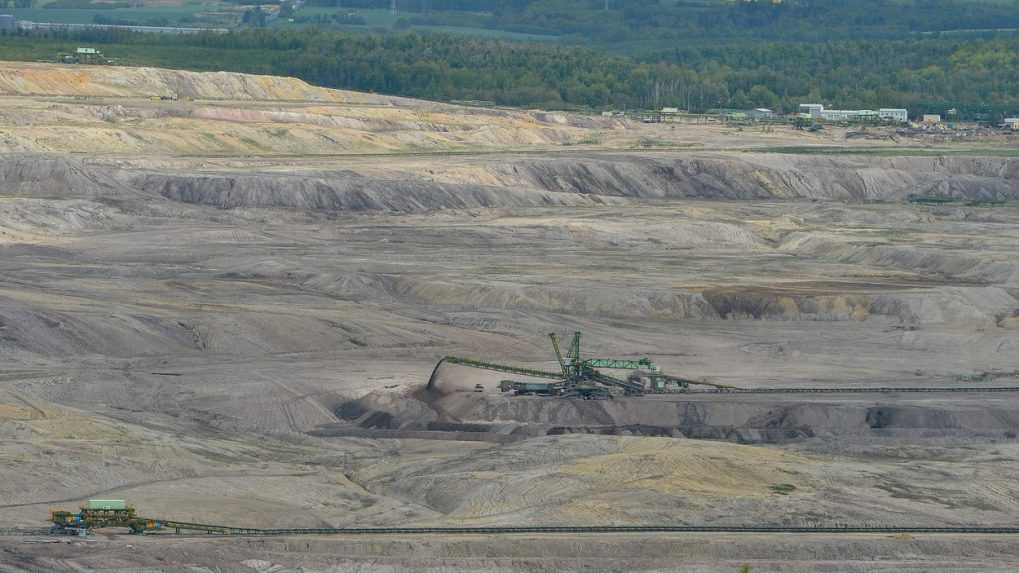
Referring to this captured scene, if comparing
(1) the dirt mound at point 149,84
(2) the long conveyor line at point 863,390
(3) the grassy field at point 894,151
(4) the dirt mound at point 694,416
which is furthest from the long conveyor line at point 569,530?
(1) the dirt mound at point 149,84

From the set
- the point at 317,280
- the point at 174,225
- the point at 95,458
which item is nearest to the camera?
the point at 95,458

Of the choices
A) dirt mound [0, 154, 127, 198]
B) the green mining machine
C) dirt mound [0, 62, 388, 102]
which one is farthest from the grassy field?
the green mining machine

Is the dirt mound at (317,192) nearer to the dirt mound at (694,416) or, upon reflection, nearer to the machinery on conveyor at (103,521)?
the dirt mound at (694,416)

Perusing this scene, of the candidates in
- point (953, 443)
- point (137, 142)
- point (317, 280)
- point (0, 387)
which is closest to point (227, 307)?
point (317, 280)

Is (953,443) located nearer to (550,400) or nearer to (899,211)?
(550,400)

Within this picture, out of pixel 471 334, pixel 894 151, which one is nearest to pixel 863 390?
pixel 471 334
